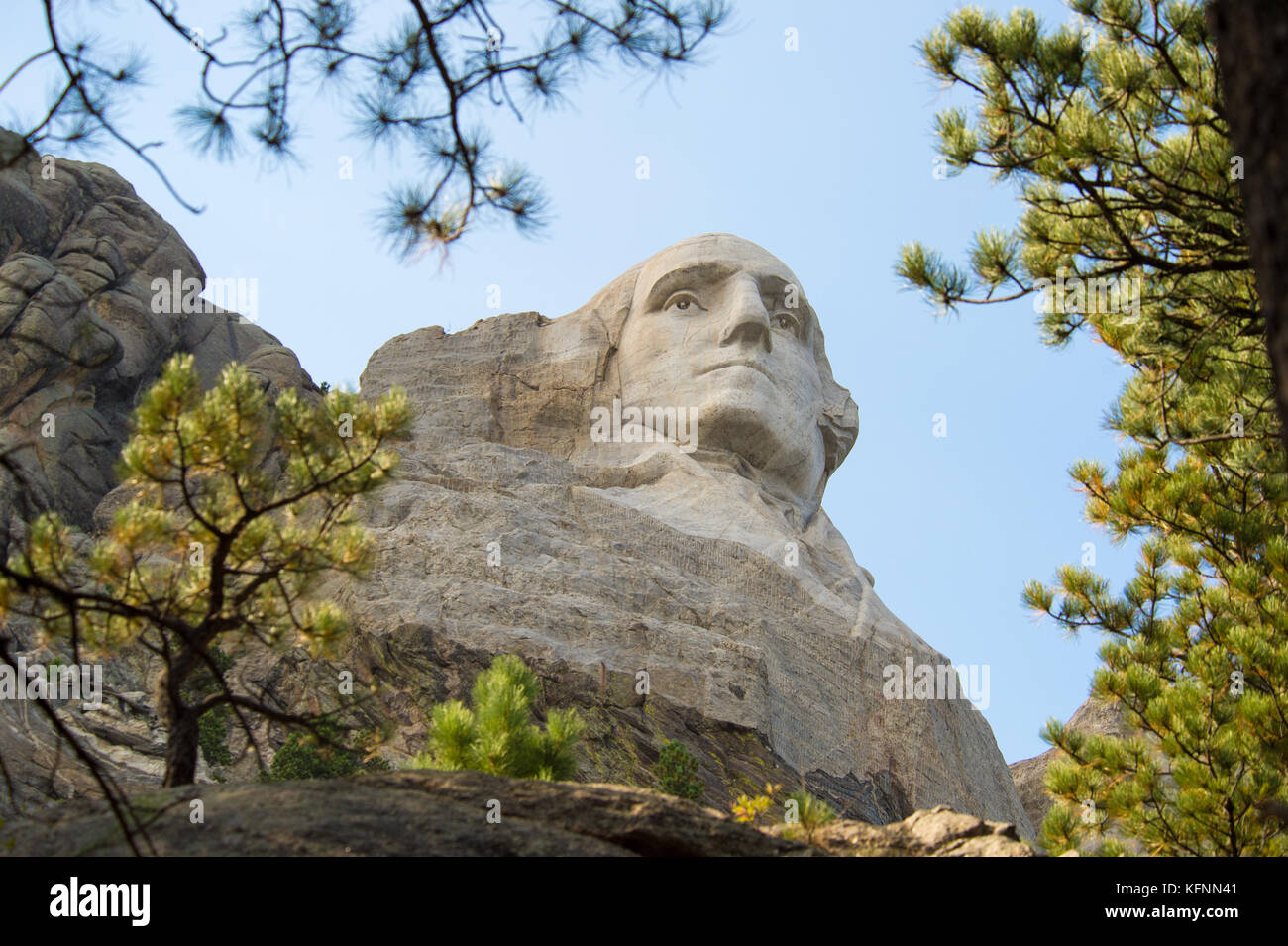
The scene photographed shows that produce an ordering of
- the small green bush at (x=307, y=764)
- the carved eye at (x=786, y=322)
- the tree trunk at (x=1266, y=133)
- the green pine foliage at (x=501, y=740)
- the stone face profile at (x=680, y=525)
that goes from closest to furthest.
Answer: the tree trunk at (x=1266, y=133) → the green pine foliage at (x=501, y=740) → the small green bush at (x=307, y=764) → the stone face profile at (x=680, y=525) → the carved eye at (x=786, y=322)

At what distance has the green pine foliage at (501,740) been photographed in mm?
6992

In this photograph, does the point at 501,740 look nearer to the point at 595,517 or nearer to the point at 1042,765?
the point at 595,517

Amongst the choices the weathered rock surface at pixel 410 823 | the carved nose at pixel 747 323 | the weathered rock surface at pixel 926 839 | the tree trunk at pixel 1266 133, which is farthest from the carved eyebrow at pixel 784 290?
the tree trunk at pixel 1266 133

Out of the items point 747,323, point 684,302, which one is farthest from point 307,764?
point 684,302

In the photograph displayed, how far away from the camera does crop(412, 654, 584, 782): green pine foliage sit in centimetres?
699

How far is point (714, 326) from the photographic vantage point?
14250mm

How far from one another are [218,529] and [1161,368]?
5.35 m

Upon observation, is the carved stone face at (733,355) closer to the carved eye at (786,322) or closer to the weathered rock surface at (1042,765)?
the carved eye at (786,322)

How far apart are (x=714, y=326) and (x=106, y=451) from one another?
522 cm

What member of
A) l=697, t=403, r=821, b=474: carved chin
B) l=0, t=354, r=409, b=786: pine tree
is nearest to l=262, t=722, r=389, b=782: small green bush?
l=0, t=354, r=409, b=786: pine tree

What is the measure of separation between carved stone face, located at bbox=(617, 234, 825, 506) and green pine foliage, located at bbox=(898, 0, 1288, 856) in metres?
4.67

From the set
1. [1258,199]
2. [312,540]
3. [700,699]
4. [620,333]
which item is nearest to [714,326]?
[620,333]

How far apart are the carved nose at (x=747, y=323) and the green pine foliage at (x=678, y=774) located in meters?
6.08
